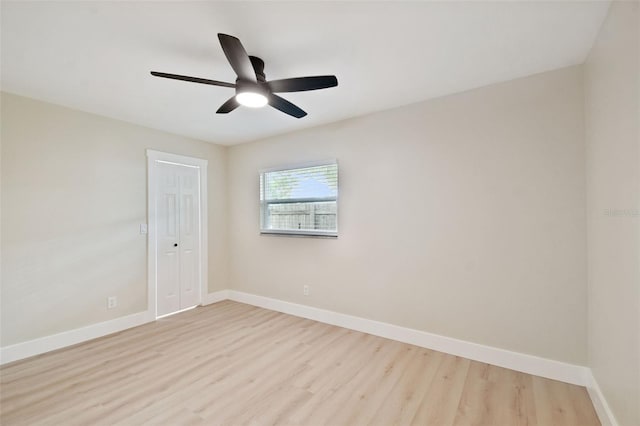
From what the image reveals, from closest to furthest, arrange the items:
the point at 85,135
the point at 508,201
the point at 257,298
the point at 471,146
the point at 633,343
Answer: the point at 633,343 → the point at 508,201 → the point at 471,146 → the point at 85,135 → the point at 257,298

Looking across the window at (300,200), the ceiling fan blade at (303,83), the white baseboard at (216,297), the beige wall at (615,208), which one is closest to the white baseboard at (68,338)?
the white baseboard at (216,297)

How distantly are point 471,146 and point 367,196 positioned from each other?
1148mm

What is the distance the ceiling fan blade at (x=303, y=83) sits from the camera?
6.06 feet

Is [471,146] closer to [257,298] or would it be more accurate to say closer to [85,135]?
[257,298]

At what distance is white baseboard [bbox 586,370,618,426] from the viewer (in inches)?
63.4

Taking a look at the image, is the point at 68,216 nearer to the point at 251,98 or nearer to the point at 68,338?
the point at 68,338

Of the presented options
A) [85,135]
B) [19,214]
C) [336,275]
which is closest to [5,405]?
[19,214]

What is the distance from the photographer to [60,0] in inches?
58.9

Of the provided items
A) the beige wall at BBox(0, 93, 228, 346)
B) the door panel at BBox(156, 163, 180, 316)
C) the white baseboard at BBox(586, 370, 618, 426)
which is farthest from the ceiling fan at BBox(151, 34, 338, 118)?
the white baseboard at BBox(586, 370, 618, 426)

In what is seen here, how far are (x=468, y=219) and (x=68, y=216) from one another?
4.15 metres

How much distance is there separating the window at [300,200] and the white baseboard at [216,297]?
132 centimetres

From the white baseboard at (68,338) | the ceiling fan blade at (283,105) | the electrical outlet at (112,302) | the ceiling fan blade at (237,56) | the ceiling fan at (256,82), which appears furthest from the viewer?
the electrical outlet at (112,302)

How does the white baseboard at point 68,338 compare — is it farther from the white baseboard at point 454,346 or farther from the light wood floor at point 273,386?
the white baseboard at point 454,346

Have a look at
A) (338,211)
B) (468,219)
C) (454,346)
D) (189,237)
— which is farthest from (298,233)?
(454,346)
